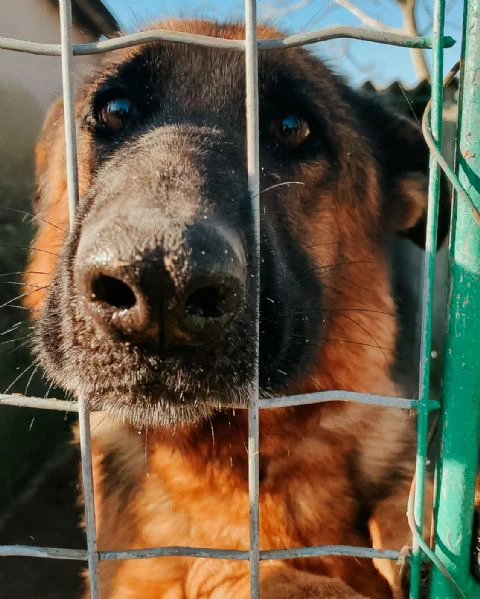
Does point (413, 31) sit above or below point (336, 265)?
above

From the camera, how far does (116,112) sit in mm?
1698

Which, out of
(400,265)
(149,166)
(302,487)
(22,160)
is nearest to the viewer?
→ (149,166)

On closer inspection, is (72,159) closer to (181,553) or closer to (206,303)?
(206,303)

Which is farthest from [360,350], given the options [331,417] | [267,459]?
[267,459]

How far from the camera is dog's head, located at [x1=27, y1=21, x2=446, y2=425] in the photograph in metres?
0.97

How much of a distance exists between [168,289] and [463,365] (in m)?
0.55

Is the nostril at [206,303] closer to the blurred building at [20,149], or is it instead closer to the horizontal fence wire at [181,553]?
the horizontal fence wire at [181,553]

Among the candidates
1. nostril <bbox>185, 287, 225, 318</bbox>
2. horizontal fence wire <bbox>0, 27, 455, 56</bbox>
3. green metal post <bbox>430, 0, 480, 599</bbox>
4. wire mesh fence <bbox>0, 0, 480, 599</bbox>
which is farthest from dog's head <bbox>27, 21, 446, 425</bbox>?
green metal post <bbox>430, 0, 480, 599</bbox>

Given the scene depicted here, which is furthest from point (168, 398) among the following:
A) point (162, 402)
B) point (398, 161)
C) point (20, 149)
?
point (20, 149)

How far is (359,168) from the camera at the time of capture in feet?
6.50

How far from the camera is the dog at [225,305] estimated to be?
39.5 inches

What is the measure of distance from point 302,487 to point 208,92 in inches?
46.5

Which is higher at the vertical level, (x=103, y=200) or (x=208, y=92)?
(x=208, y=92)

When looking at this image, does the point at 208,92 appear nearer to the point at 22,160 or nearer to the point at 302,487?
the point at 302,487
